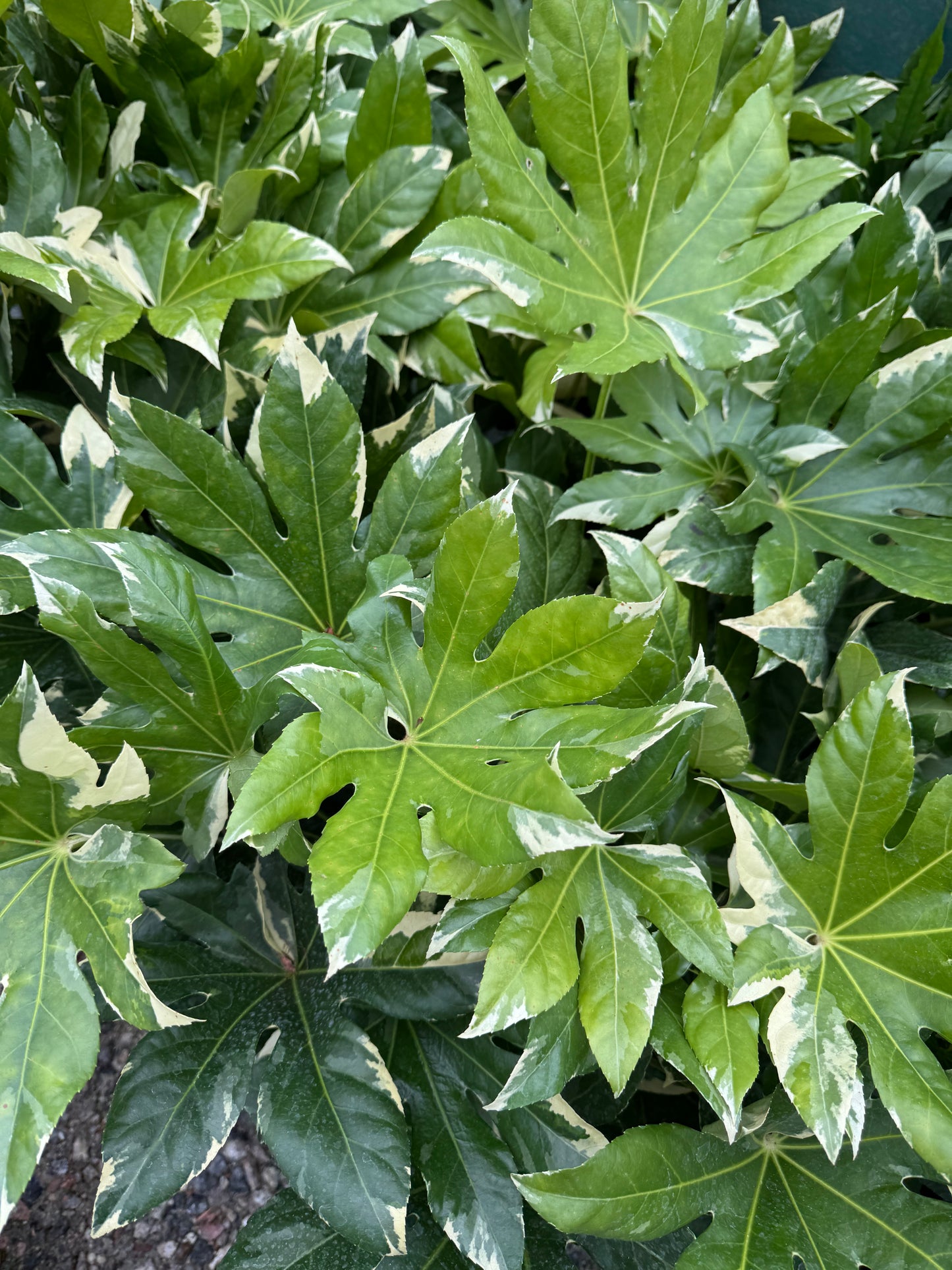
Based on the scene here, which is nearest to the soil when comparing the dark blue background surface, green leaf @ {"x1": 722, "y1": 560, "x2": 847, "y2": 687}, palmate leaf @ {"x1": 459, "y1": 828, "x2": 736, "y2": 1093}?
palmate leaf @ {"x1": 459, "y1": 828, "x2": 736, "y2": 1093}

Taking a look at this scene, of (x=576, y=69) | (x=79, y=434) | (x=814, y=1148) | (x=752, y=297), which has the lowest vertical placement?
(x=814, y=1148)

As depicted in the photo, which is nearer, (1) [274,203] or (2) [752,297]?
(2) [752,297]

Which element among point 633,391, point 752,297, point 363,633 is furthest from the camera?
point 633,391

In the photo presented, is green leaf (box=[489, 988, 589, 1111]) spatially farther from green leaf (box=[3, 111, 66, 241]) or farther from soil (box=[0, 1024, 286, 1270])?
green leaf (box=[3, 111, 66, 241])

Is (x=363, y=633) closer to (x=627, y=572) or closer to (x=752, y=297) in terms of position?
(x=627, y=572)

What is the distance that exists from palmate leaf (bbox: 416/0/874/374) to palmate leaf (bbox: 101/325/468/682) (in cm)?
17

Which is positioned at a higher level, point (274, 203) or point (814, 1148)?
point (274, 203)

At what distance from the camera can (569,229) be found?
3.07ft

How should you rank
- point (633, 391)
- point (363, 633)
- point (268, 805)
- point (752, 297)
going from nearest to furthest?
point (268, 805), point (363, 633), point (752, 297), point (633, 391)

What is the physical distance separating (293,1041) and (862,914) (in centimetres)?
56

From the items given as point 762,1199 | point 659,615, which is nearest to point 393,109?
point 659,615

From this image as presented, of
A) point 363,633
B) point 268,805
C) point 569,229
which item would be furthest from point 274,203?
point 268,805

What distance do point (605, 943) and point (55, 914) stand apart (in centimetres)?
45

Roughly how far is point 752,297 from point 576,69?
0.28 m
